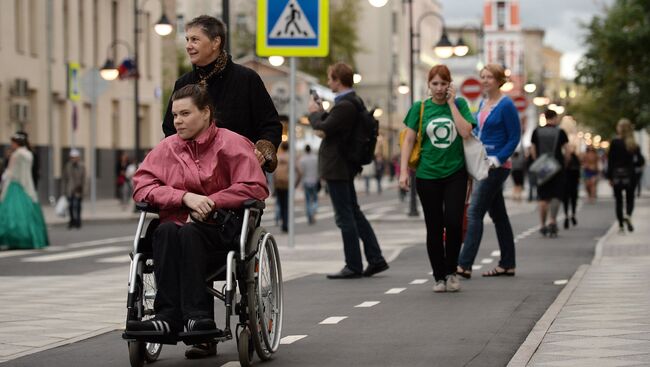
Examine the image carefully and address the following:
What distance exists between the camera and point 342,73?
1496 centimetres

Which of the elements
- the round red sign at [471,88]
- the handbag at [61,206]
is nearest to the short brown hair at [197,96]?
the handbag at [61,206]

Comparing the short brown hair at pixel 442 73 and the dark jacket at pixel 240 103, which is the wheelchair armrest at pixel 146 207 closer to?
the dark jacket at pixel 240 103

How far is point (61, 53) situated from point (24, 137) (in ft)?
89.9

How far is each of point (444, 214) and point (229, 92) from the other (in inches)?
164

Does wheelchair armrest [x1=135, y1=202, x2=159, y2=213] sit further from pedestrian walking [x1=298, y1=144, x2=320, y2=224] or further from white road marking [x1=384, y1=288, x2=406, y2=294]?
pedestrian walking [x1=298, y1=144, x2=320, y2=224]

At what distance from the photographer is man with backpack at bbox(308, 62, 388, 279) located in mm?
14820

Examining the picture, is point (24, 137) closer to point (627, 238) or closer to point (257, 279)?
point (627, 238)

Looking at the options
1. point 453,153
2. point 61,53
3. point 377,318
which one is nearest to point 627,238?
point 453,153

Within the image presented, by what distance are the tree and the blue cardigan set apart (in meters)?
35.2

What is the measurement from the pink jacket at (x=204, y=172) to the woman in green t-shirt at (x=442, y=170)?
4751mm

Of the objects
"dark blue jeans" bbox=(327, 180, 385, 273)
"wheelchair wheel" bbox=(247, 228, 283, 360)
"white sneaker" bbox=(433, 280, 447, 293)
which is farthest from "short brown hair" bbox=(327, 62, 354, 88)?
"wheelchair wheel" bbox=(247, 228, 283, 360)

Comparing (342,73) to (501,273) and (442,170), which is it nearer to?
(442,170)

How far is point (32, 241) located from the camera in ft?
78.0

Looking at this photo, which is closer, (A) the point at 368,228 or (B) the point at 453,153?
(B) the point at 453,153
